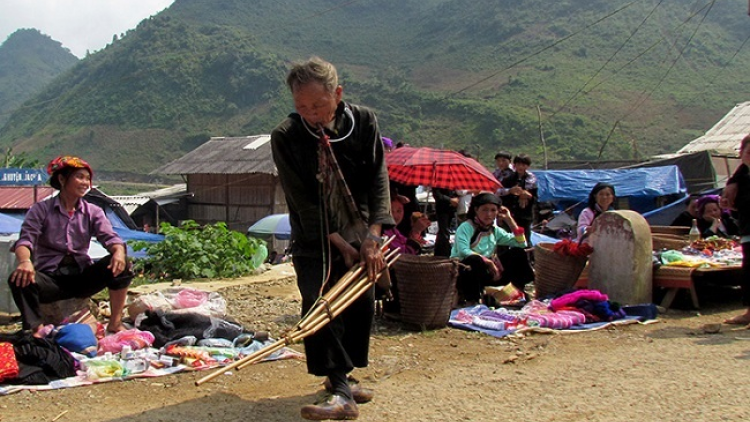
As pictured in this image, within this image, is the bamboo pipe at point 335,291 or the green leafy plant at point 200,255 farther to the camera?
the green leafy plant at point 200,255

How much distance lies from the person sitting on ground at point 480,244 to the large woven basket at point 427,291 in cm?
68

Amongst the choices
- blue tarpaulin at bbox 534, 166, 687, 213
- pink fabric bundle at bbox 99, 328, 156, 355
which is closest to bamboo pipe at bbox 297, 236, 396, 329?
pink fabric bundle at bbox 99, 328, 156, 355

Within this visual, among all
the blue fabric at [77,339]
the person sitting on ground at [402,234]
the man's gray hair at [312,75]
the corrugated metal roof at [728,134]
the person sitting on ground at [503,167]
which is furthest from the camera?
the corrugated metal roof at [728,134]

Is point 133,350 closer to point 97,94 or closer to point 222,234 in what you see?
point 222,234

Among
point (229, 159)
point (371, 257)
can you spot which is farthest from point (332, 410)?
point (229, 159)

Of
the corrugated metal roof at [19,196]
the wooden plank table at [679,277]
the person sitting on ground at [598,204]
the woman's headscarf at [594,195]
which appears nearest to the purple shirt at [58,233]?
the person sitting on ground at [598,204]

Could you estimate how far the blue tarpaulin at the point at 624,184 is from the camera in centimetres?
1775

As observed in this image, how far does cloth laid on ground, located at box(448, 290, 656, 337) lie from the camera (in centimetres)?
595

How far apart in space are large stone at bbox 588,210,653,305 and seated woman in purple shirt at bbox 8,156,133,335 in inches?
182

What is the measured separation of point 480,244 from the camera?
22.4ft

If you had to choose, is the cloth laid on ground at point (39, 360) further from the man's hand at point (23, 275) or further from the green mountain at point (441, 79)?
the green mountain at point (441, 79)

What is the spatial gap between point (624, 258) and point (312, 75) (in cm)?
461

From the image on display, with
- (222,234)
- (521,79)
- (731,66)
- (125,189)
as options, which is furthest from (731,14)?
(222,234)

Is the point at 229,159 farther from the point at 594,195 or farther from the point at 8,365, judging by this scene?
the point at 8,365
